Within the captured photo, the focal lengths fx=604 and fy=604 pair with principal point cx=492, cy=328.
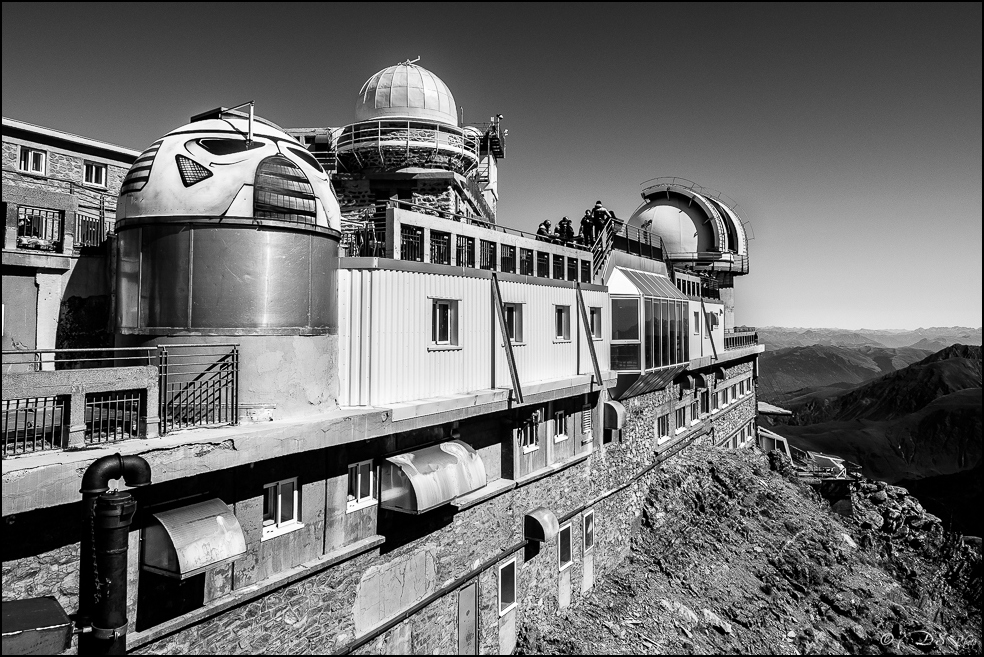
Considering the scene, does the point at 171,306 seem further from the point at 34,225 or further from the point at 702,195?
the point at 702,195

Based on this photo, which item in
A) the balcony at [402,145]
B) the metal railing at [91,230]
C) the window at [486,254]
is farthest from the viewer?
the balcony at [402,145]

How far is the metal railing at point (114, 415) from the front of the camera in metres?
6.75

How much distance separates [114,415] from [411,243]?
830 cm

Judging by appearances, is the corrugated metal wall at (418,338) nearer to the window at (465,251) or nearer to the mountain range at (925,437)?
the window at (465,251)

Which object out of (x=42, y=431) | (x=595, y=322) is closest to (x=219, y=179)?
(x=42, y=431)

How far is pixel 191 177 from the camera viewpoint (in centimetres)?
829

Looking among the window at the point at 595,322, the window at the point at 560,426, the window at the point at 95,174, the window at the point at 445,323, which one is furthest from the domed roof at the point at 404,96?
the window at the point at 560,426

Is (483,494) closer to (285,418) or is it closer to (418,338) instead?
(418,338)

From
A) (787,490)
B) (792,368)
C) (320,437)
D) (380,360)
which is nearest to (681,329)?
(787,490)

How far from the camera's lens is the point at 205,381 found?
8000 millimetres

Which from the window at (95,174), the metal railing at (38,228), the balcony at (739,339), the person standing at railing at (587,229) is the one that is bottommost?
the balcony at (739,339)

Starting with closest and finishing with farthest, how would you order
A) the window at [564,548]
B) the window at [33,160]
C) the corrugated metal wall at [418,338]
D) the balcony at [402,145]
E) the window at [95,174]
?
the corrugated metal wall at [418,338], the window at [564,548], the balcony at [402,145], the window at [33,160], the window at [95,174]

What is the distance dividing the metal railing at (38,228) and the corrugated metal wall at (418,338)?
5747 millimetres

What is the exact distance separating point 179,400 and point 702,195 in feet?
110
